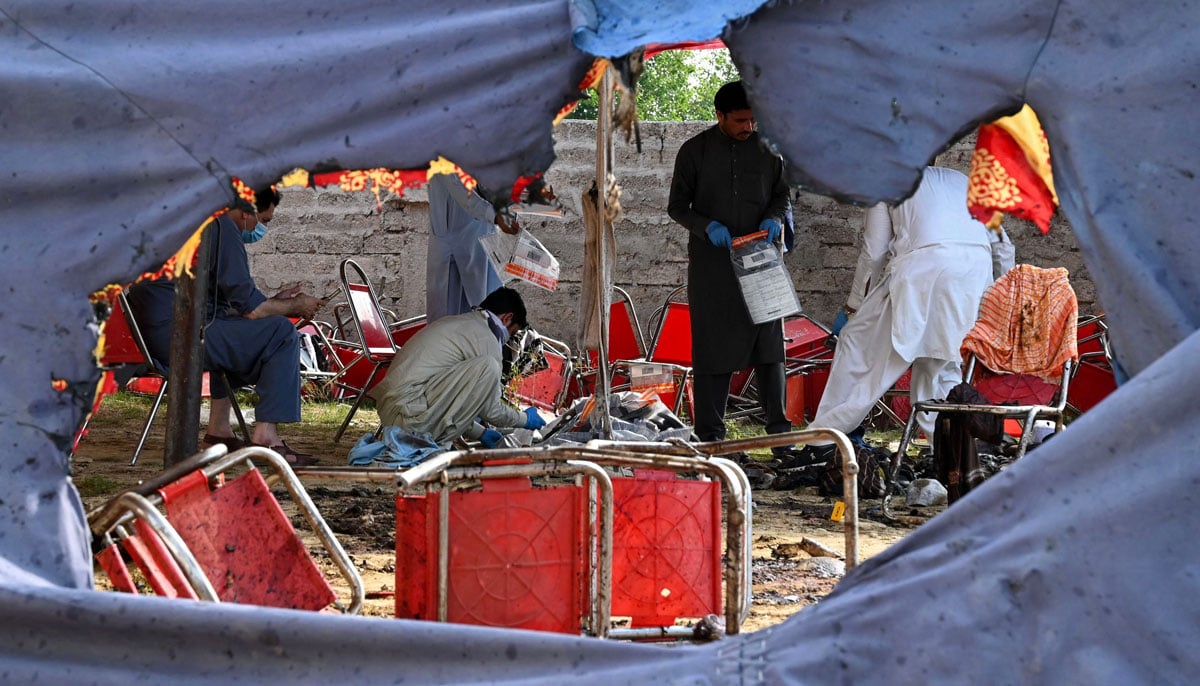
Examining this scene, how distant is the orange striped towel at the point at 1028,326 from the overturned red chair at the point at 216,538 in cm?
363

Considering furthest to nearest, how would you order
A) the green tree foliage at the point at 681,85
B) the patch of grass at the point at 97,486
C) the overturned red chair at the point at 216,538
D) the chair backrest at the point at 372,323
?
1. the green tree foliage at the point at 681,85
2. the chair backrest at the point at 372,323
3. the patch of grass at the point at 97,486
4. the overturned red chair at the point at 216,538

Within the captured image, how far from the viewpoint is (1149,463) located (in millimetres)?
2396

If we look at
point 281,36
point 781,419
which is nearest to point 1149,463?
point 281,36

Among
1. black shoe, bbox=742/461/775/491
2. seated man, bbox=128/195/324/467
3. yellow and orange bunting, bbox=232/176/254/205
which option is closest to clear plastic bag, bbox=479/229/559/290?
seated man, bbox=128/195/324/467

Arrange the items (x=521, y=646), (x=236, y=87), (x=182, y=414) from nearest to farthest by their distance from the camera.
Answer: (x=521, y=646) < (x=236, y=87) < (x=182, y=414)

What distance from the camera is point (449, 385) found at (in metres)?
6.43

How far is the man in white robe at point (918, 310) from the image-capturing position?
258 inches

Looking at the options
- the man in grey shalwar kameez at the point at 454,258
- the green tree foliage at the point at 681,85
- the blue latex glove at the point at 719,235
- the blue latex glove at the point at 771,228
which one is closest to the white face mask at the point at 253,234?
the man in grey shalwar kameez at the point at 454,258

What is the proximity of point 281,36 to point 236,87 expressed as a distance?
15cm

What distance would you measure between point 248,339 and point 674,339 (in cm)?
274

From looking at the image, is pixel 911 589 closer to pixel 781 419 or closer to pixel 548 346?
pixel 781 419

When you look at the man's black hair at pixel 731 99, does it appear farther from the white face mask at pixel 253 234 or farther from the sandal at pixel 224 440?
the sandal at pixel 224 440

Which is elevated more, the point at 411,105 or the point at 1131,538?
the point at 411,105

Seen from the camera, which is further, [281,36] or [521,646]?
[281,36]
